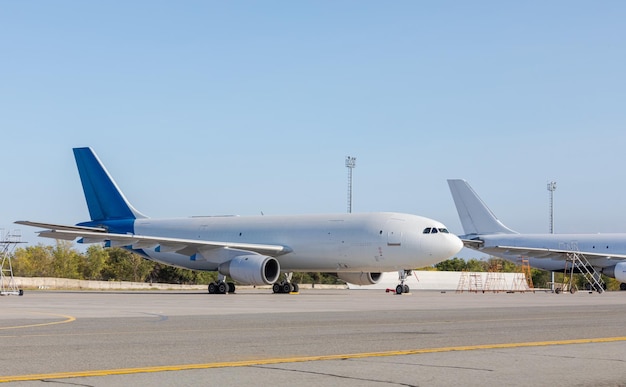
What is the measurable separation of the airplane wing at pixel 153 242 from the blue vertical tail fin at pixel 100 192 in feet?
21.7

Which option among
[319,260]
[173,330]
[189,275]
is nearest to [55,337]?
[173,330]

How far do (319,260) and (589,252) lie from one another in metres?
26.1

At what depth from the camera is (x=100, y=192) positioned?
51.4 metres

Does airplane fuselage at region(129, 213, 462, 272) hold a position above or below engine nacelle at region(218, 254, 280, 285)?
above

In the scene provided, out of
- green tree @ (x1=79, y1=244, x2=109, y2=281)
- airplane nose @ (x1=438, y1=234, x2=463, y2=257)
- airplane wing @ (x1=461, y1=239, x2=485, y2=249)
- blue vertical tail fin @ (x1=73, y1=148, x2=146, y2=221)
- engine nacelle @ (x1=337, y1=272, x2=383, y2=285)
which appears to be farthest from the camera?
green tree @ (x1=79, y1=244, x2=109, y2=281)

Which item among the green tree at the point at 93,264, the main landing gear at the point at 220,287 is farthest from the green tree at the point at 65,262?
the main landing gear at the point at 220,287

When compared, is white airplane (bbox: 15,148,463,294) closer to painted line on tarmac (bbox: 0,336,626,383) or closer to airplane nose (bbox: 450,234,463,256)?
airplane nose (bbox: 450,234,463,256)

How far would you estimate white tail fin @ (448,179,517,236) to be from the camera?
2837 inches

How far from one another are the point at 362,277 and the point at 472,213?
3027cm

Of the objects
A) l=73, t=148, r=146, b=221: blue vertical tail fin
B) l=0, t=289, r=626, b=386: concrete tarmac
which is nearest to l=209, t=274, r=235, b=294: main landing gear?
l=73, t=148, r=146, b=221: blue vertical tail fin

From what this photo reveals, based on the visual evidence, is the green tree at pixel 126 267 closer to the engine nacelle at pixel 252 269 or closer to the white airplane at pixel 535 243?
the white airplane at pixel 535 243

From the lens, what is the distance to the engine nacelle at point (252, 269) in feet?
135

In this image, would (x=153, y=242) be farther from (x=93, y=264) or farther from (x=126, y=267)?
(x=93, y=264)

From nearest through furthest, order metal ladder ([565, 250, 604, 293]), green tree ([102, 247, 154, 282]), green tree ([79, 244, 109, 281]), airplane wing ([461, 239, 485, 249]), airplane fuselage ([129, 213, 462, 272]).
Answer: airplane fuselage ([129, 213, 462, 272]), metal ladder ([565, 250, 604, 293]), airplane wing ([461, 239, 485, 249]), green tree ([102, 247, 154, 282]), green tree ([79, 244, 109, 281])
